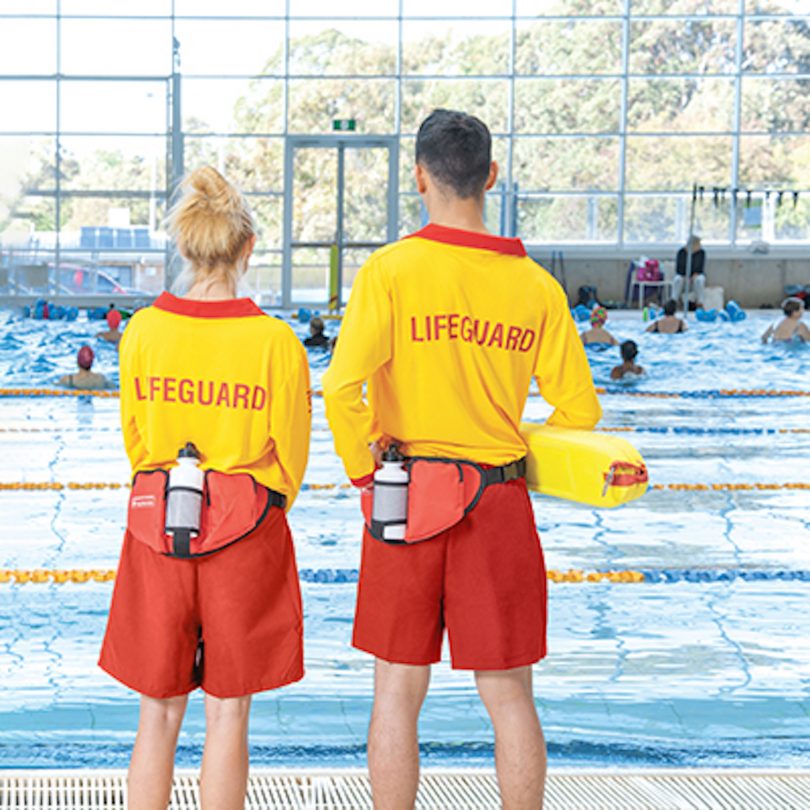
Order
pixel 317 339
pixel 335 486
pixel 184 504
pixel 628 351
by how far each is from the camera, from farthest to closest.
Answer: pixel 317 339
pixel 628 351
pixel 335 486
pixel 184 504

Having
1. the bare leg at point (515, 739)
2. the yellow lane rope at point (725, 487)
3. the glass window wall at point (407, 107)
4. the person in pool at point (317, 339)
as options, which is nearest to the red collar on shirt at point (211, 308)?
the bare leg at point (515, 739)

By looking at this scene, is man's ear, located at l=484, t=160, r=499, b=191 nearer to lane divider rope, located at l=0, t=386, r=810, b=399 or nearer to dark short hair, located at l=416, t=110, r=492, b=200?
dark short hair, located at l=416, t=110, r=492, b=200

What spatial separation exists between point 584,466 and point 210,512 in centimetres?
69

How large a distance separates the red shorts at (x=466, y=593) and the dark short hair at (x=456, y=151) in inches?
22.5

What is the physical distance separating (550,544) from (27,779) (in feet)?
11.9

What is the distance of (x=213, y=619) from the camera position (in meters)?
2.60

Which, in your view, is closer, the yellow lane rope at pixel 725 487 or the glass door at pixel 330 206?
the yellow lane rope at pixel 725 487

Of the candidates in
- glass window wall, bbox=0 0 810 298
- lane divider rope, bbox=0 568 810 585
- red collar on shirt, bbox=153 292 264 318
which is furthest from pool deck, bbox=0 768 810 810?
glass window wall, bbox=0 0 810 298

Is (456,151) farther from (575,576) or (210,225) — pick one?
(575,576)

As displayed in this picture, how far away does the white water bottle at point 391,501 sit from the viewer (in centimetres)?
268

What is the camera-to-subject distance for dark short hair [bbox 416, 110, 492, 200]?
2.70 metres

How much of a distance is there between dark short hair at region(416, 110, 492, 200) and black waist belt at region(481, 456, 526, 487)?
51 cm

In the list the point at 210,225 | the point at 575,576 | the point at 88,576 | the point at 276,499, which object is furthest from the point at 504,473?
the point at 88,576

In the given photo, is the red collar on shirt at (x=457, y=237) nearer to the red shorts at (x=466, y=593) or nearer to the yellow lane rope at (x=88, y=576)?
the red shorts at (x=466, y=593)
